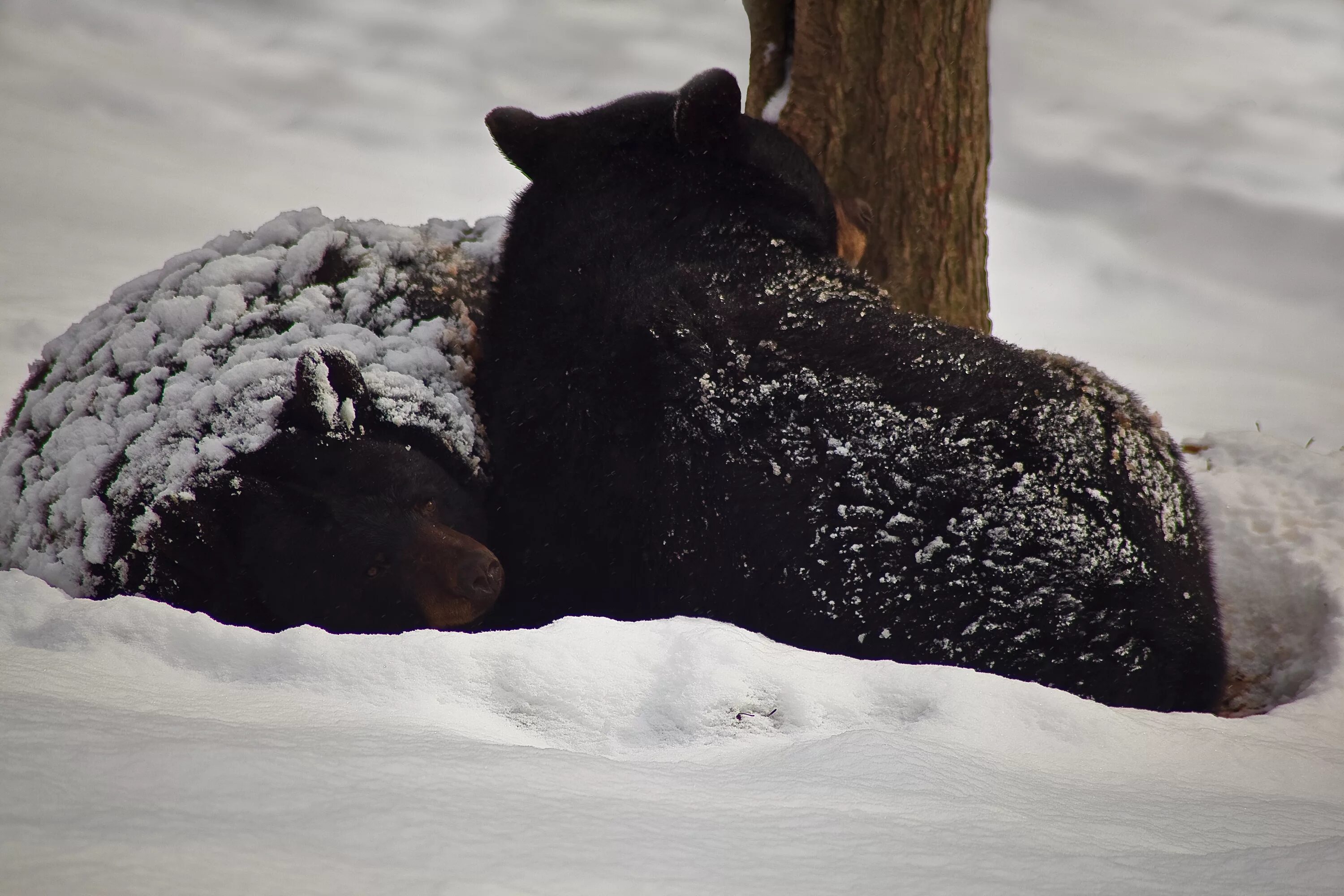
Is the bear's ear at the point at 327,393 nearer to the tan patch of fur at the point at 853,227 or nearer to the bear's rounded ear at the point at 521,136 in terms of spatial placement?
the bear's rounded ear at the point at 521,136

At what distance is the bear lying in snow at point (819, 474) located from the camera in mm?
2332

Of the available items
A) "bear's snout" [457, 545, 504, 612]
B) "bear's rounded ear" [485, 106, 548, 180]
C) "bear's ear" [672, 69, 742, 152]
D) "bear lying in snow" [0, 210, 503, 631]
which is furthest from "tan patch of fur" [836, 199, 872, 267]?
"bear's snout" [457, 545, 504, 612]

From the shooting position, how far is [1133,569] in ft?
7.73

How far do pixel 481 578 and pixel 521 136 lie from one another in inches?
64.4

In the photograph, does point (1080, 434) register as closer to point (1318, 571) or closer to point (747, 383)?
point (747, 383)

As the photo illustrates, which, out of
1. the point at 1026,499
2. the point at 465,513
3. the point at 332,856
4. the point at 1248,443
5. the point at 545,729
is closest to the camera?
the point at 332,856

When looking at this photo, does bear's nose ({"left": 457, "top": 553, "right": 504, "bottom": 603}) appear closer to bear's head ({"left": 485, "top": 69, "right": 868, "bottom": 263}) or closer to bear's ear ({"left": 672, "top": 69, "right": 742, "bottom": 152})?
bear's head ({"left": 485, "top": 69, "right": 868, "bottom": 263})

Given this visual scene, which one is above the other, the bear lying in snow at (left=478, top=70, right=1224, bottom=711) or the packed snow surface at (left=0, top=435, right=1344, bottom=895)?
the bear lying in snow at (left=478, top=70, right=1224, bottom=711)

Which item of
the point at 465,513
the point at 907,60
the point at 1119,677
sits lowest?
the point at 1119,677

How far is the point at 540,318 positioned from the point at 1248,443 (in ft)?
11.0

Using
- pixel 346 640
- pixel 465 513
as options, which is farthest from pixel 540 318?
pixel 346 640

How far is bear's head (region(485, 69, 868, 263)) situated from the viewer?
121 inches

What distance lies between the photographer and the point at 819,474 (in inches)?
94.0

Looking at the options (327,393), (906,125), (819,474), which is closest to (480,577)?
(327,393)
